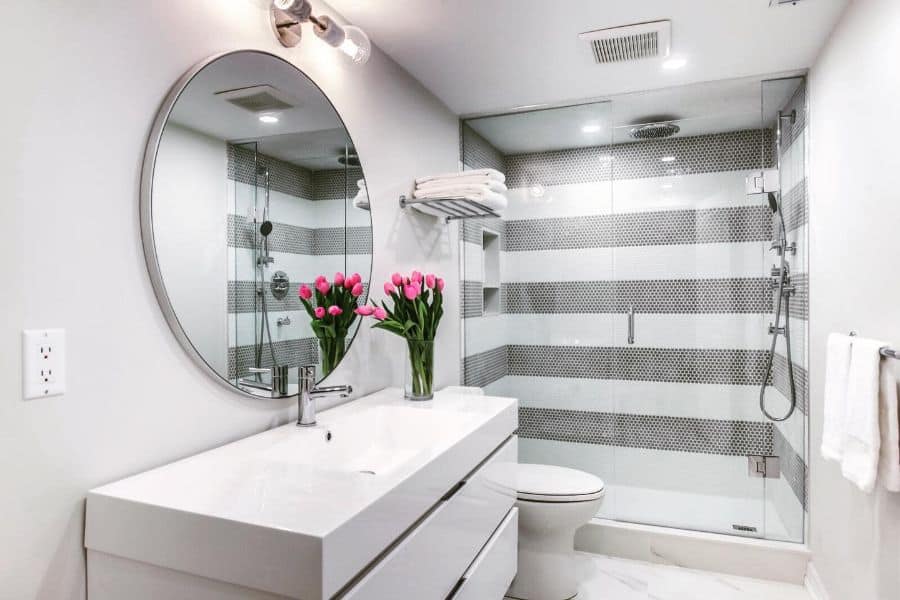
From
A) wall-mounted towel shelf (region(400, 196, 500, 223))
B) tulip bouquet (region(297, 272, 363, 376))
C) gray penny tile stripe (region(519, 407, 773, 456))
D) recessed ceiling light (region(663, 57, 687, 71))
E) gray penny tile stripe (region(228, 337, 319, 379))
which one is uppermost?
recessed ceiling light (region(663, 57, 687, 71))

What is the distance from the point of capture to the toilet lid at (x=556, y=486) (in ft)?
7.73

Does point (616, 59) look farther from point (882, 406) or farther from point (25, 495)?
point (25, 495)

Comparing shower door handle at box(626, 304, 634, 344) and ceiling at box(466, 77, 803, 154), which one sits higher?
ceiling at box(466, 77, 803, 154)

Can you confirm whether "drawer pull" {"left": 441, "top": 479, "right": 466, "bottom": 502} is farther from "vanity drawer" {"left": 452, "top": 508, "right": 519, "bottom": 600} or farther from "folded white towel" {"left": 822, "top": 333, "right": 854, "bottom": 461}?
"folded white towel" {"left": 822, "top": 333, "right": 854, "bottom": 461}

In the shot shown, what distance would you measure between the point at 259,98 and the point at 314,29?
29cm

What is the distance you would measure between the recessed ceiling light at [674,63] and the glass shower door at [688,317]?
12.1 inches

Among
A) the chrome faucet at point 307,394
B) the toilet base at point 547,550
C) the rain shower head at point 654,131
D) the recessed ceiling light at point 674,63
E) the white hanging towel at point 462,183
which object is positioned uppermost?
the recessed ceiling light at point 674,63

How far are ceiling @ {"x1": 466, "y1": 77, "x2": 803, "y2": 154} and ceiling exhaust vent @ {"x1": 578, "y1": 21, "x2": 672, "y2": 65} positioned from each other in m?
0.50

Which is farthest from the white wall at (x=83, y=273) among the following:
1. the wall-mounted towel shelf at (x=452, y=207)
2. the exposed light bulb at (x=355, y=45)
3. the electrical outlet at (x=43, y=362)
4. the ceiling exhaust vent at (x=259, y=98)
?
the wall-mounted towel shelf at (x=452, y=207)

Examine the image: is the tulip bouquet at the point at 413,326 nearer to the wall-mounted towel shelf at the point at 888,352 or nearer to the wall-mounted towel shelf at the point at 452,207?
the wall-mounted towel shelf at the point at 452,207

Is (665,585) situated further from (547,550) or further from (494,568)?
(494,568)

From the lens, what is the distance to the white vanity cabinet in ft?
3.05

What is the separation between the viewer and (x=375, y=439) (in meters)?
1.79

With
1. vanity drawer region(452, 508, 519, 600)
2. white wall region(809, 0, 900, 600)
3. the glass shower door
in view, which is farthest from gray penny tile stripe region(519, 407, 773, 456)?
vanity drawer region(452, 508, 519, 600)
